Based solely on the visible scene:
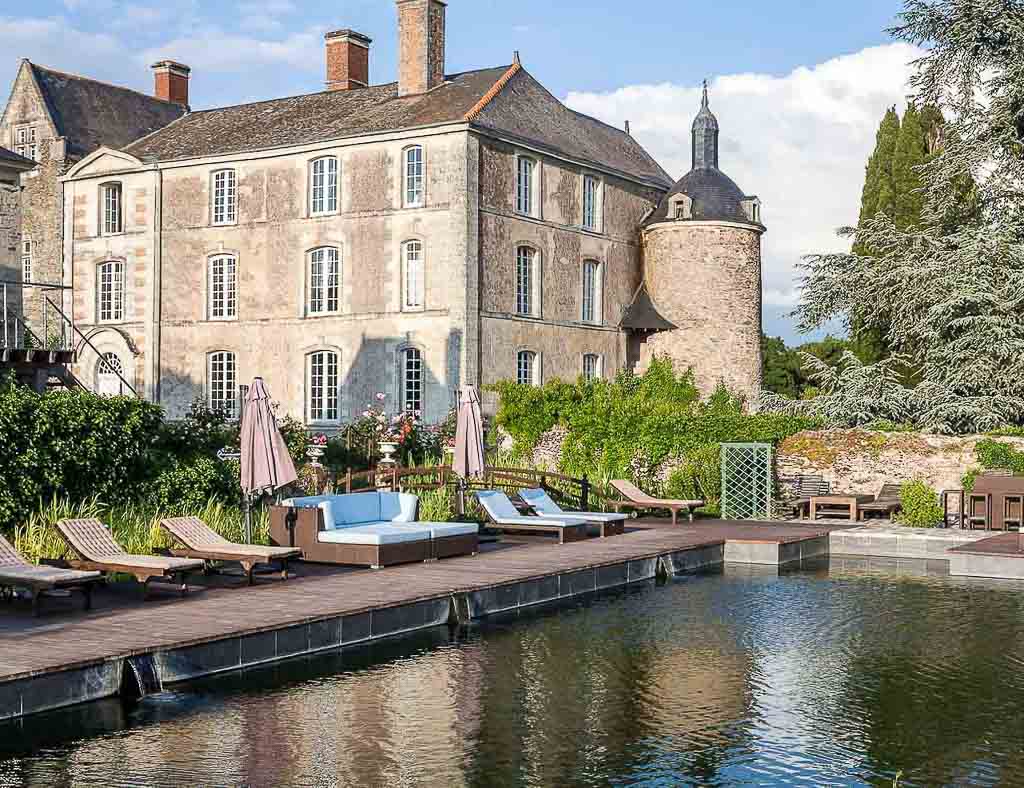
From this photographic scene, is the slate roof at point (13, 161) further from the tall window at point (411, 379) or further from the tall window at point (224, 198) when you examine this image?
the tall window at point (224, 198)

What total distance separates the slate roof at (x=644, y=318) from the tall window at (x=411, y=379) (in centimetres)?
696

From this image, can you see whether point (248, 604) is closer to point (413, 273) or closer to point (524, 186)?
point (413, 273)

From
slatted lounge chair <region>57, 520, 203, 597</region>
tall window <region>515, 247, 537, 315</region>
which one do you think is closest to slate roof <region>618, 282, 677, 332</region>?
tall window <region>515, 247, 537, 315</region>

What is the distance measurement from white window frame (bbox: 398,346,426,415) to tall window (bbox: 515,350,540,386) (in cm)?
254

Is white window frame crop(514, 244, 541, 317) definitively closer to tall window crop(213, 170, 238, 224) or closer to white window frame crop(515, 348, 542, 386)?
white window frame crop(515, 348, 542, 386)

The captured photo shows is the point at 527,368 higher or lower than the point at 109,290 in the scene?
lower

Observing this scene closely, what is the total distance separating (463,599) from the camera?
11.5m

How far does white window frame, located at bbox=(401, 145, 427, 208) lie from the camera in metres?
30.7

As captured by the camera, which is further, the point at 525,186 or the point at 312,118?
the point at 312,118

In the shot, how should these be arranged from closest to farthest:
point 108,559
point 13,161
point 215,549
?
1. point 108,559
2. point 215,549
3. point 13,161

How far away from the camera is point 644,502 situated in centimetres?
1953

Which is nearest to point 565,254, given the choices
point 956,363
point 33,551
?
point 956,363

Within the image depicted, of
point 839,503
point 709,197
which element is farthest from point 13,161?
point 709,197

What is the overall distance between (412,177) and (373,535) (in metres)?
18.9
